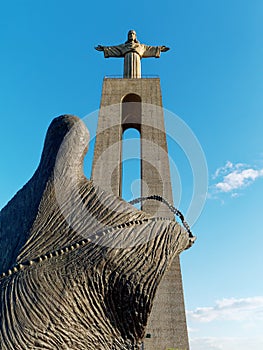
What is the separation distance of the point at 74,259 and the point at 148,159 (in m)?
10.2

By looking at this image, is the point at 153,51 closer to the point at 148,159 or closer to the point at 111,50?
the point at 111,50

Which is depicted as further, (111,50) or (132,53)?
(111,50)

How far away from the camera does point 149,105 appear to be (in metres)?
13.0

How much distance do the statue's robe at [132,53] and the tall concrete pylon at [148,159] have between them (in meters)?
0.81

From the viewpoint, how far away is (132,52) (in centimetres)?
1444

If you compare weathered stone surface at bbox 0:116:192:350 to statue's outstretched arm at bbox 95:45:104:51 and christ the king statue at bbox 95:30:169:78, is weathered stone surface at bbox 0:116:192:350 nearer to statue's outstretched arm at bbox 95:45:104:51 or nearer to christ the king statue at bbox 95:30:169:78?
christ the king statue at bbox 95:30:169:78

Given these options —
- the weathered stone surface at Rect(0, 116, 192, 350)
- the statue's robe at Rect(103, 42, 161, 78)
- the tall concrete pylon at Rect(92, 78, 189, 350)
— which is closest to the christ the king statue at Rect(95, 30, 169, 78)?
the statue's robe at Rect(103, 42, 161, 78)

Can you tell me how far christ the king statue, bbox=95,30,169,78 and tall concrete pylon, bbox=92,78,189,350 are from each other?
2.79 ft

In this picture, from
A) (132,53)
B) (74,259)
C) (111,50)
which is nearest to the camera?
(74,259)

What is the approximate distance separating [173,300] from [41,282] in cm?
881

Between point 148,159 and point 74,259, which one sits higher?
point 148,159

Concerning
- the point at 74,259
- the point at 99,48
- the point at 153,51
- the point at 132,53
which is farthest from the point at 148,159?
the point at 74,259

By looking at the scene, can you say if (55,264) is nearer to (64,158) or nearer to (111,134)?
(64,158)

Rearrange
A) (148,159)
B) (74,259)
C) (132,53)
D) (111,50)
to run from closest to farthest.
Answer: (74,259), (148,159), (132,53), (111,50)
